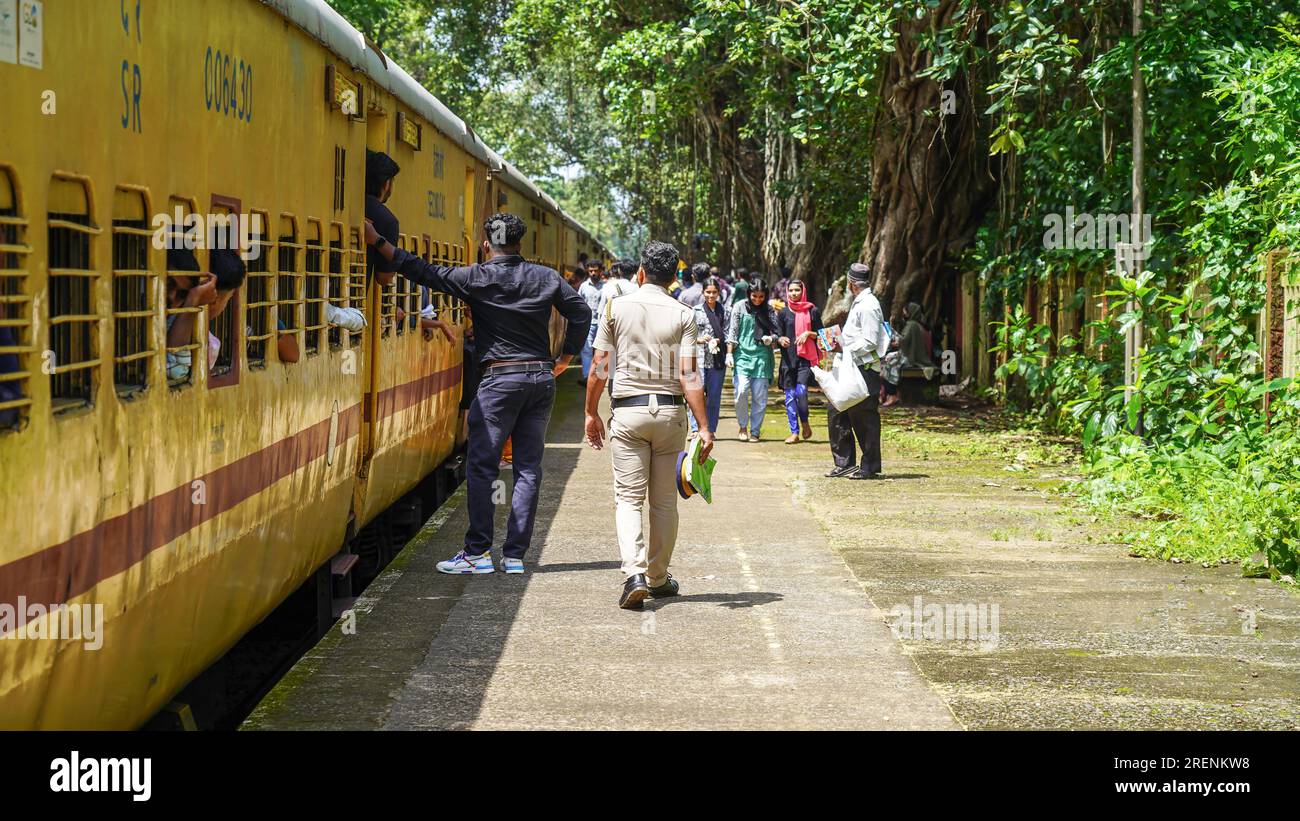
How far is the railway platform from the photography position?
19.6 ft

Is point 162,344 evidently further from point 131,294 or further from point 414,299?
point 414,299

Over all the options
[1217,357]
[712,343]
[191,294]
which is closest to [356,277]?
[191,294]

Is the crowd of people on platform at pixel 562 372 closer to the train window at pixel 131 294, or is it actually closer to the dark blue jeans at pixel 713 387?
the train window at pixel 131 294

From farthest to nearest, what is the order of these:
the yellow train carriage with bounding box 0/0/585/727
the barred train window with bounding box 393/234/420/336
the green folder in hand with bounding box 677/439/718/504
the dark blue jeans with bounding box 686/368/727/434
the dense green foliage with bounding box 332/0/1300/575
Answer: the dark blue jeans with bounding box 686/368/727/434
the dense green foliage with bounding box 332/0/1300/575
the barred train window with bounding box 393/234/420/336
the green folder in hand with bounding box 677/439/718/504
the yellow train carriage with bounding box 0/0/585/727

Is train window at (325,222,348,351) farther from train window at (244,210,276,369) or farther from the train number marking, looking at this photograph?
the train number marking

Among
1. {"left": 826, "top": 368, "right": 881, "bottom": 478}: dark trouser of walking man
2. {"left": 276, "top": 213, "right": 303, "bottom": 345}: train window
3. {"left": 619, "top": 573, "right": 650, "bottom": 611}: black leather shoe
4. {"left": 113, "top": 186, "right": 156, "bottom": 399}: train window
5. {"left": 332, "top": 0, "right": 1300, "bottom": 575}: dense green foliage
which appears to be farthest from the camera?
{"left": 826, "top": 368, "right": 881, "bottom": 478}: dark trouser of walking man

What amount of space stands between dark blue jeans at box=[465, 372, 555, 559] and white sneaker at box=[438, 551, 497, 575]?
4 cm

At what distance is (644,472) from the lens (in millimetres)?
7980

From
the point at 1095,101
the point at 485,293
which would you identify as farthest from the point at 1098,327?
the point at 485,293

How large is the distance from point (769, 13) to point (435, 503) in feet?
31.4

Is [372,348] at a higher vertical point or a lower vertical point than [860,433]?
higher

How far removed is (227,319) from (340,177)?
2217mm

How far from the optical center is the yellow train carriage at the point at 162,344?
364 centimetres

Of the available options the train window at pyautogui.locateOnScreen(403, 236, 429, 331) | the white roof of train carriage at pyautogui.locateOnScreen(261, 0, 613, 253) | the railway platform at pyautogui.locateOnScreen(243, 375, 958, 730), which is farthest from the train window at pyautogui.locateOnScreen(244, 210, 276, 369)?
the train window at pyautogui.locateOnScreen(403, 236, 429, 331)
